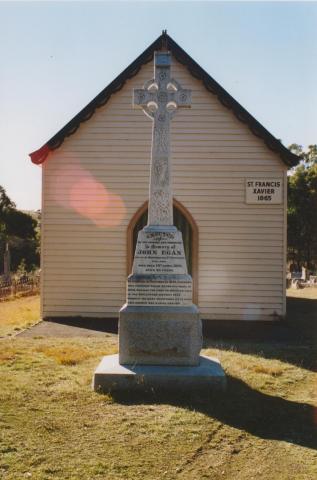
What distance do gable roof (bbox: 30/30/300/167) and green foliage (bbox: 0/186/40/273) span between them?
3047cm

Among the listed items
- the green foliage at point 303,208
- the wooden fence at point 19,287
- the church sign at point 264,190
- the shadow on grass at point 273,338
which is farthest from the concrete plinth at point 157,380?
the green foliage at point 303,208

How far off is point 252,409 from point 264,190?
8038 mm

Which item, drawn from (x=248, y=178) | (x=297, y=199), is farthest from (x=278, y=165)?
(x=297, y=199)

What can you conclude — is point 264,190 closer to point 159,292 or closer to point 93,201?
point 93,201

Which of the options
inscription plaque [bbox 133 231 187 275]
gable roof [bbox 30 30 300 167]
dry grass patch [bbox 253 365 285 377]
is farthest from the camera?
gable roof [bbox 30 30 300 167]

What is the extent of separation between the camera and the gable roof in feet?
41.9

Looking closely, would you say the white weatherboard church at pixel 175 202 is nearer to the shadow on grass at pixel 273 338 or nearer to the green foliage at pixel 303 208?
the shadow on grass at pixel 273 338

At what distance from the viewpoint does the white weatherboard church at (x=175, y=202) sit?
42.4 feet

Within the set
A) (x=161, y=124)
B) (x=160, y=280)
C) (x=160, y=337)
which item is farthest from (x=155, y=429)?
(x=161, y=124)

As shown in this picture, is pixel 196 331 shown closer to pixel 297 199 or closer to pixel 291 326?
pixel 291 326

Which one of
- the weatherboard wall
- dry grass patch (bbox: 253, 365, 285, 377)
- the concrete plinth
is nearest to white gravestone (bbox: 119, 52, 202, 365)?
the concrete plinth

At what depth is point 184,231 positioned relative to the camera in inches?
522

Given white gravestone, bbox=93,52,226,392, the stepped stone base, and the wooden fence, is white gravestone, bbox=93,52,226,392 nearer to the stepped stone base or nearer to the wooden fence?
the stepped stone base

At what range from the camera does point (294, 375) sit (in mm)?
7395
